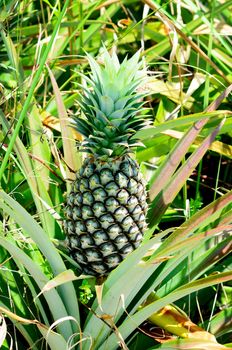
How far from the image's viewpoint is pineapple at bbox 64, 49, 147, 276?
1277mm

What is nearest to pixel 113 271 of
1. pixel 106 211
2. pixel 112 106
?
pixel 106 211

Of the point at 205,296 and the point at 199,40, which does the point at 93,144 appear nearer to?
the point at 205,296

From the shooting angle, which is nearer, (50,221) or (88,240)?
(88,240)

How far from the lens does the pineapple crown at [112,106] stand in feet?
4.16

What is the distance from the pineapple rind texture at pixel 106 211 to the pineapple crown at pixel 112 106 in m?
0.04

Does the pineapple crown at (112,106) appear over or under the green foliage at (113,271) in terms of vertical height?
over

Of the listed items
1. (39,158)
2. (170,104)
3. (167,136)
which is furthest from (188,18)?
(39,158)

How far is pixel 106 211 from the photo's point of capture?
4.35ft

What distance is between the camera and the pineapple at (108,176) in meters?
1.28

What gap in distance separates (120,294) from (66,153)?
37 centimetres

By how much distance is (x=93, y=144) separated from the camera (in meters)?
1.31

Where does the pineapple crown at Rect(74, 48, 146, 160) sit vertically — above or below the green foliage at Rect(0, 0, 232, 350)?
above

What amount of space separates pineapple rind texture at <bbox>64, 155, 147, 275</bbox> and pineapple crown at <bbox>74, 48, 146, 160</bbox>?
0.04 metres

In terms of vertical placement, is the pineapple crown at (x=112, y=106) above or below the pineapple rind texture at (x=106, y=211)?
above
